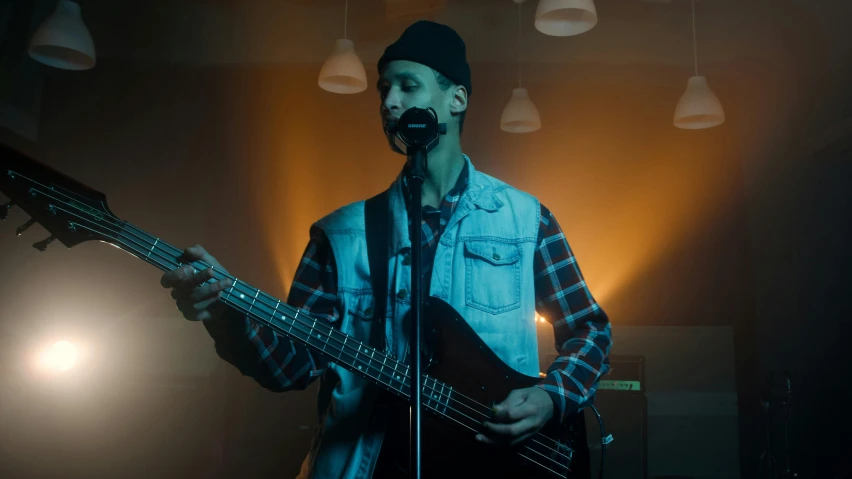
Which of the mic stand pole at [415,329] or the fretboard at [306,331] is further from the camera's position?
the fretboard at [306,331]

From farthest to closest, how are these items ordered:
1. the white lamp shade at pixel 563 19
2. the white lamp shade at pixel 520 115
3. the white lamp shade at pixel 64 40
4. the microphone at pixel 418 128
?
the white lamp shade at pixel 520 115, the white lamp shade at pixel 64 40, the white lamp shade at pixel 563 19, the microphone at pixel 418 128

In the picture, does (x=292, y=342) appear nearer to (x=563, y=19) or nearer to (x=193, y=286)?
(x=193, y=286)

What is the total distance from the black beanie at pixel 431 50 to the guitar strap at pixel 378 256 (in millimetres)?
388

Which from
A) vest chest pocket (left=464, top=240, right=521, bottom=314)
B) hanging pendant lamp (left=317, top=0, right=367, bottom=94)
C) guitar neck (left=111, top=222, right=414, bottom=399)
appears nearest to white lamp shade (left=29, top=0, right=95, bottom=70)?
hanging pendant lamp (left=317, top=0, right=367, bottom=94)

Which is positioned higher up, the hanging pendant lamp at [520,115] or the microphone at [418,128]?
the hanging pendant lamp at [520,115]

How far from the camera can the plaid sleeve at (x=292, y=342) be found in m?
1.46

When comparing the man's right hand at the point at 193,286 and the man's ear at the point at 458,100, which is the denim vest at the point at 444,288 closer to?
the man's ear at the point at 458,100

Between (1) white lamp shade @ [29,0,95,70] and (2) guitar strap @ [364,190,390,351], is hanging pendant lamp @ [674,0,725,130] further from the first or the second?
(1) white lamp shade @ [29,0,95,70]

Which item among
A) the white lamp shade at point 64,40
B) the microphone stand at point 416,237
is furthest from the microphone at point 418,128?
the white lamp shade at point 64,40

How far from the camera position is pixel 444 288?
1654mm

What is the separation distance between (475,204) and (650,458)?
351cm

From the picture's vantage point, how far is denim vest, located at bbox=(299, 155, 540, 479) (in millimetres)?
1515

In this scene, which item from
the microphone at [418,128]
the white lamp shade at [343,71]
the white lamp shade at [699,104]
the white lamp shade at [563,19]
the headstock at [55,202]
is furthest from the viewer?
the white lamp shade at [699,104]

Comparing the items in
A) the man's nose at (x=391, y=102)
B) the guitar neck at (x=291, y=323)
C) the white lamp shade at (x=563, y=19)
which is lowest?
the guitar neck at (x=291, y=323)
